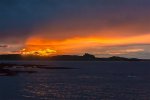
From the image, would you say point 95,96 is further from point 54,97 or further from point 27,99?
point 27,99

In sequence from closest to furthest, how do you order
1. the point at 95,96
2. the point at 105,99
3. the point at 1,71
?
1. the point at 105,99
2. the point at 95,96
3. the point at 1,71

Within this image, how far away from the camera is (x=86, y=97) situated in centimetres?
5038

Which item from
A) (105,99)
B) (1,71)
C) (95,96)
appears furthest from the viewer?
(1,71)

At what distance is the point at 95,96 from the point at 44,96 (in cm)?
650

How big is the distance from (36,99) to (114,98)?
374 inches

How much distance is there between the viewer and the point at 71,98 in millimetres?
49281

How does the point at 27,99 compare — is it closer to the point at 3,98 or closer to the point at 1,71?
the point at 3,98

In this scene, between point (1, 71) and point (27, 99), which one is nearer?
point (27, 99)

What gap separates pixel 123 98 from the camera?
49.8 m

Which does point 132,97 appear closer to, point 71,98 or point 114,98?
point 114,98

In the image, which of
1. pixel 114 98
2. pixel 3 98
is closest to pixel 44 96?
pixel 3 98

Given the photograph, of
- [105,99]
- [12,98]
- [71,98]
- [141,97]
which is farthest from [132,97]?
[12,98]

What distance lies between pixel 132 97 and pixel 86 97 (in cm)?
576

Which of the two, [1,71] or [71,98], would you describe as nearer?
[71,98]
